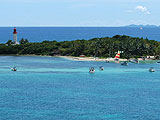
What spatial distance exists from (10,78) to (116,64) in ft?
163

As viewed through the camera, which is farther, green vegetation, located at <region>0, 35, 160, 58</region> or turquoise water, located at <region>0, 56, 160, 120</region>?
green vegetation, located at <region>0, 35, 160, 58</region>

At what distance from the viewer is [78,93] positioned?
3430 inches

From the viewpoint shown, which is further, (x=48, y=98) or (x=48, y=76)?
(x=48, y=76)

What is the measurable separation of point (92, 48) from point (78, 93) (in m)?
91.4

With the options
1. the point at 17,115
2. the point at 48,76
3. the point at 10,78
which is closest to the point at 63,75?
the point at 48,76

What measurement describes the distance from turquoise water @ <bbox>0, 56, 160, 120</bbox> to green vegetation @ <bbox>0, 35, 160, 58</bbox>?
119 ft

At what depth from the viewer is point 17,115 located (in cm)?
6725

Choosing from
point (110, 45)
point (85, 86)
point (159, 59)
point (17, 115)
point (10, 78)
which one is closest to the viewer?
point (17, 115)

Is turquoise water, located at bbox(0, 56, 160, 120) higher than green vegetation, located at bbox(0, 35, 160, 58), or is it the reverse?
green vegetation, located at bbox(0, 35, 160, 58)

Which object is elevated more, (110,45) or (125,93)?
(110,45)

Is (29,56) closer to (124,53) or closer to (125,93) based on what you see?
(124,53)

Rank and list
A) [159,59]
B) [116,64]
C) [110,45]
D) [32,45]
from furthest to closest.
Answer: [32,45], [110,45], [159,59], [116,64]

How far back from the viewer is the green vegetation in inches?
6747

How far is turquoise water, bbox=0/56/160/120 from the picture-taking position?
68438 mm
